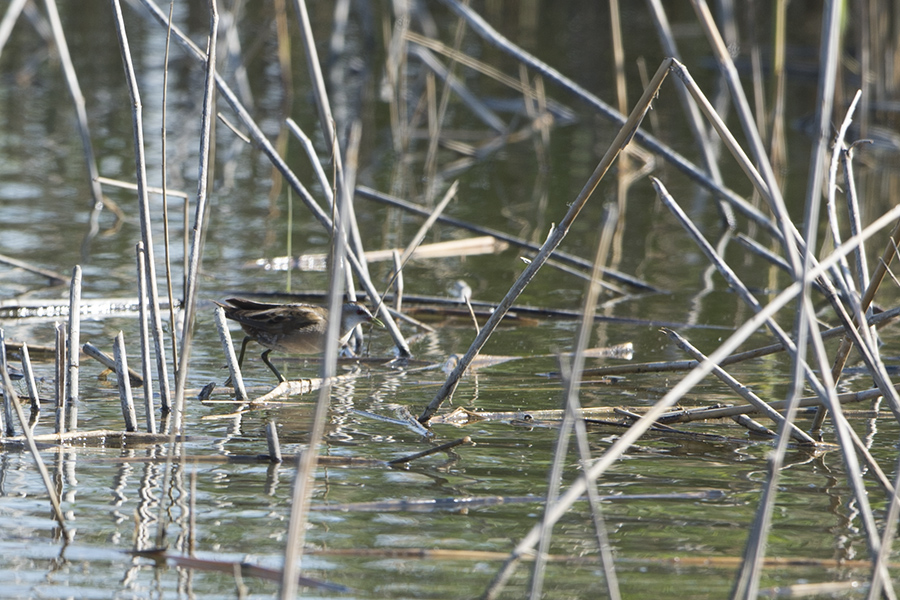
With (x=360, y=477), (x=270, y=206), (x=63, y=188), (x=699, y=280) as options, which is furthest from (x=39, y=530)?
(x=63, y=188)

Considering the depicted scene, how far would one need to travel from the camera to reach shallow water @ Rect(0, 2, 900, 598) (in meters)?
3.06

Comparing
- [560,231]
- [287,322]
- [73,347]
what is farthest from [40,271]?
[560,231]

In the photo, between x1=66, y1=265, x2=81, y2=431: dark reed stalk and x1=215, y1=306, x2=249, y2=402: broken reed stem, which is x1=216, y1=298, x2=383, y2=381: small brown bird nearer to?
x1=215, y1=306, x2=249, y2=402: broken reed stem

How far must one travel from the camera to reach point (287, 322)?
16.1 feet

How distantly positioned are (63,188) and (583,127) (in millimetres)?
5916

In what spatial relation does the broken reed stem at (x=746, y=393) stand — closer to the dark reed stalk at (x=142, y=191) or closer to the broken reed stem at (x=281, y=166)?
the broken reed stem at (x=281, y=166)

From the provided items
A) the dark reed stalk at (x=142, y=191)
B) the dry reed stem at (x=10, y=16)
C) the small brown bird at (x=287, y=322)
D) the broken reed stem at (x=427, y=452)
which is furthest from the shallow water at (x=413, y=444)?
the dry reed stem at (x=10, y=16)

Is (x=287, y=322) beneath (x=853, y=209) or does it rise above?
beneath

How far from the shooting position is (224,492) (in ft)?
11.6

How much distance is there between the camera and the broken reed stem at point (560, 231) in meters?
3.57

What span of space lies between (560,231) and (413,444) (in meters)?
0.90

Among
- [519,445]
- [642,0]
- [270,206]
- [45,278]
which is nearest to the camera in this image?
[519,445]

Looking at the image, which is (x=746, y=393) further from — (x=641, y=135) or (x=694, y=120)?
(x=694, y=120)

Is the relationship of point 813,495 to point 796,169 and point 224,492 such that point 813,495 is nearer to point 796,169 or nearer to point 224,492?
point 224,492
